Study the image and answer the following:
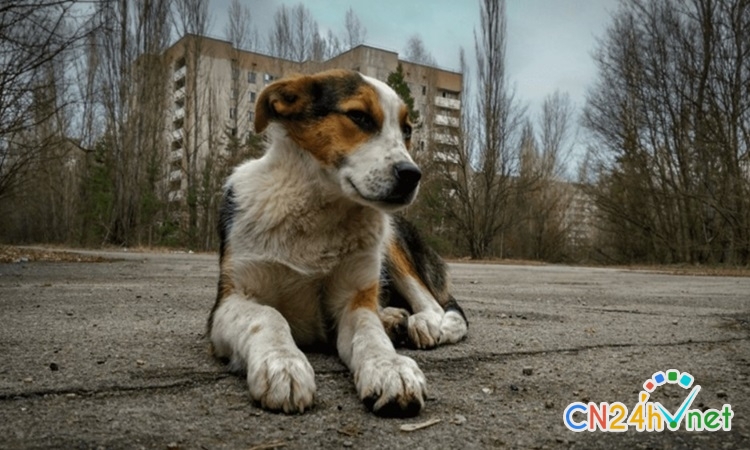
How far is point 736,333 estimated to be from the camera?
3.42 m

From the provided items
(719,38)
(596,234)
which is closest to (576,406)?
(719,38)

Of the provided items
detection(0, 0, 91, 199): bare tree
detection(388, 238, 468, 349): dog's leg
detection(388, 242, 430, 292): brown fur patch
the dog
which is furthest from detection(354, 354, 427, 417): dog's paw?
detection(0, 0, 91, 199): bare tree

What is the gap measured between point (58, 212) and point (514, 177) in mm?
26650

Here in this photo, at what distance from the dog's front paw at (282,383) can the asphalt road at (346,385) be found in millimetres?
38

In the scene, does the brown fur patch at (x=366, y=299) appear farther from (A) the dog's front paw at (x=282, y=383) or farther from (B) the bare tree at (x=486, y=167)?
(B) the bare tree at (x=486, y=167)

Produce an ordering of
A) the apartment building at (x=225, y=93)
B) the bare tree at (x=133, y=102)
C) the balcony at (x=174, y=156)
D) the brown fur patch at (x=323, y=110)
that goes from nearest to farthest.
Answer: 1. the brown fur patch at (x=323, y=110)
2. the bare tree at (x=133, y=102)
3. the apartment building at (x=225, y=93)
4. the balcony at (x=174, y=156)

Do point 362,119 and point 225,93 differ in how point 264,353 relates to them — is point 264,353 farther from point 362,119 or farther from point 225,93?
point 225,93

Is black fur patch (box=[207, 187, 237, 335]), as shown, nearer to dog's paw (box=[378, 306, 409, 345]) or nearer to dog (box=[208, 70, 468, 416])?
dog (box=[208, 70, 468, 416])

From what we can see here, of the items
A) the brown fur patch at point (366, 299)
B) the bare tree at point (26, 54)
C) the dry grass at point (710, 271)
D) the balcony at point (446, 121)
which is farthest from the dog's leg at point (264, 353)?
the balcony at point (446, 121)

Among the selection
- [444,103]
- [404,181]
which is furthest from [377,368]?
[444,103]

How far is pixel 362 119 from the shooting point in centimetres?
269

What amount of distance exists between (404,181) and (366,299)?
0.54m

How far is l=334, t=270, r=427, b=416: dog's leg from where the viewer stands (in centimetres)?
170

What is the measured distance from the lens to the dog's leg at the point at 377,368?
5.58 feet
